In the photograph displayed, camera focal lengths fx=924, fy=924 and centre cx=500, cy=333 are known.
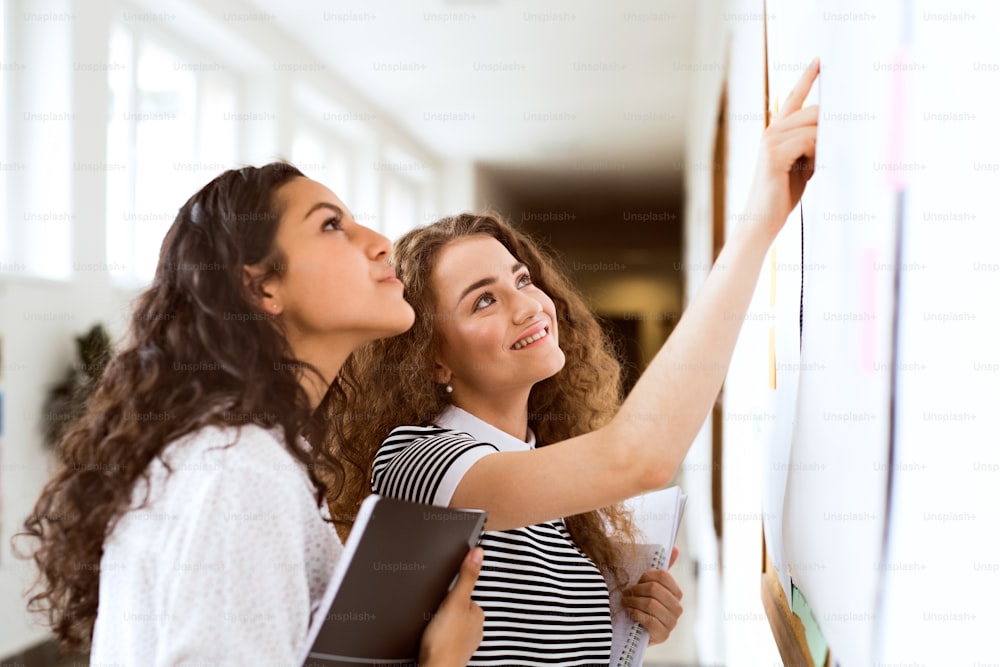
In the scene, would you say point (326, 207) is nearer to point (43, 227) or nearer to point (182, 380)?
point (182, 380)

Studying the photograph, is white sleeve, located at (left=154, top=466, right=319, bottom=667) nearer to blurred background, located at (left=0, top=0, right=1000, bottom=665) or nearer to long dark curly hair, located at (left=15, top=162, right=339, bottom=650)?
long dark curly hair, located at (left=15, top=162, right=339, bottom=650)

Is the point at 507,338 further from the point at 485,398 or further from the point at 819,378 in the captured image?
the point at 819,378

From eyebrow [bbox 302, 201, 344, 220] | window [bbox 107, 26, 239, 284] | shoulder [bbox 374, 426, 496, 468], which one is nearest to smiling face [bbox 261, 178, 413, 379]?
eyebrow [bbox 302, 201, 344, 220]

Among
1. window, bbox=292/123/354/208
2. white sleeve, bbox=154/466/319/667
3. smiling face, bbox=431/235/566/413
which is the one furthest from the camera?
A: window, bbox=292/123/354/208

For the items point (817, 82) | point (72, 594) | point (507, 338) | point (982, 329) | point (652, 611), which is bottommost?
point (652, 611)

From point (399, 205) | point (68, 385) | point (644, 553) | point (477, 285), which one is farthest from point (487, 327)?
point (399, 205)

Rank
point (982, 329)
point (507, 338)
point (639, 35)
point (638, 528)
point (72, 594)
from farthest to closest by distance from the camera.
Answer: point (639, 35) → point (638, 528) → point (507, 338) → point (72, 594) → point (982, 329)

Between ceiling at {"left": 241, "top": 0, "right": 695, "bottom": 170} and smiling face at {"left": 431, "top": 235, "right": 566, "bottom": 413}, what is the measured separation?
13.7 feet

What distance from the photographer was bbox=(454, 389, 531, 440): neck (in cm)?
150

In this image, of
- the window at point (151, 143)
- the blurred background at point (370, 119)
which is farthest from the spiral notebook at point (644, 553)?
the window at point (151, 143)

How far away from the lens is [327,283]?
45.1 inches

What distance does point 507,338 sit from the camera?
1.42 m

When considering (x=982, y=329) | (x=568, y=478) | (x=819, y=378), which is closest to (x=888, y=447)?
(x=982, y=329)

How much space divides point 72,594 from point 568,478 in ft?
2.06
